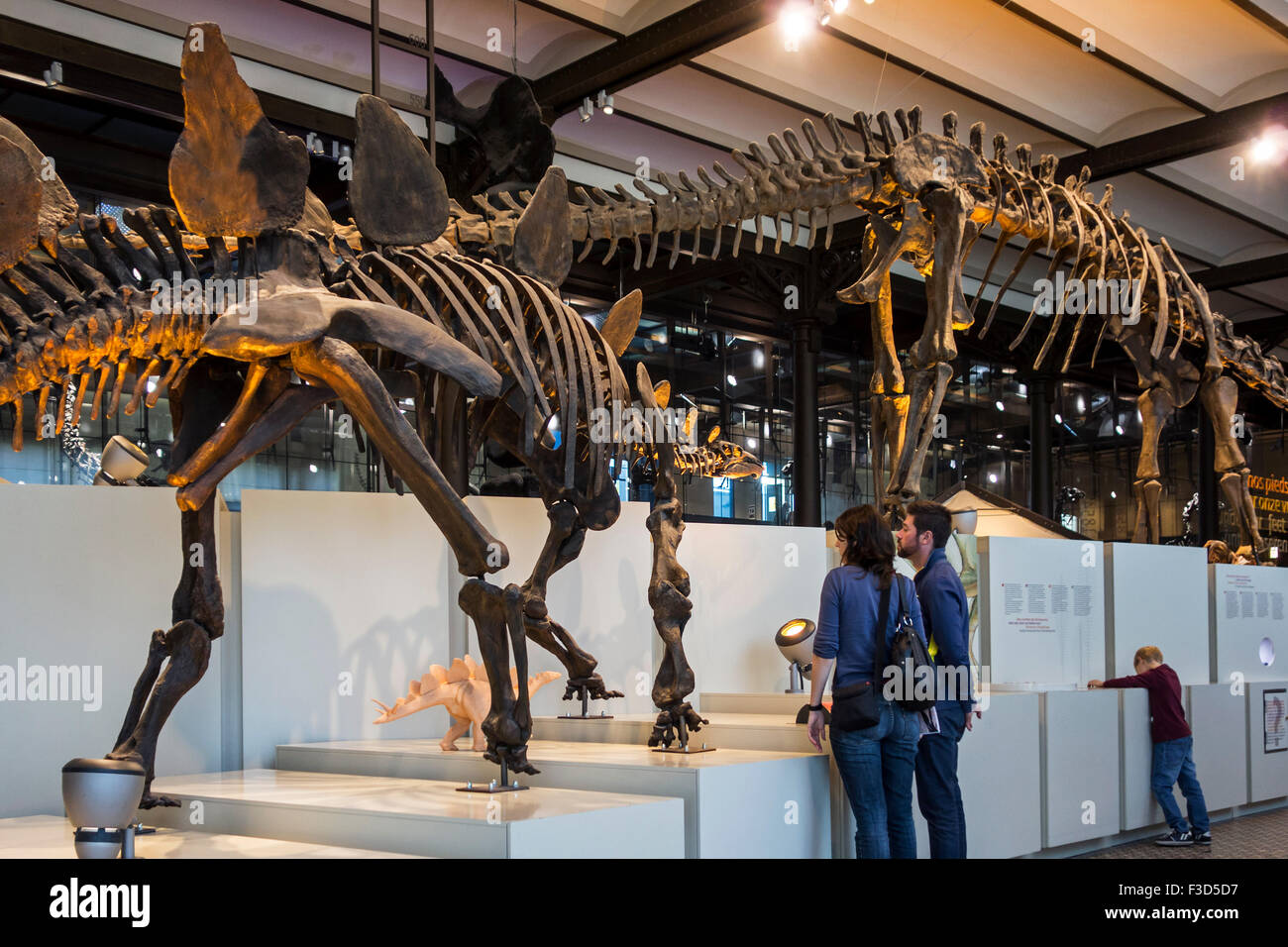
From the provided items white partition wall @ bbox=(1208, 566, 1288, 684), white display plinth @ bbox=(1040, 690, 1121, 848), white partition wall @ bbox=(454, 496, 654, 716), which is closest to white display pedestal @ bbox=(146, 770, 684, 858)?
white partition wall @ bbox=(454, 496, 654, 716)

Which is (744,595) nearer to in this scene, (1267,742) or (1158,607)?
(1158,607)

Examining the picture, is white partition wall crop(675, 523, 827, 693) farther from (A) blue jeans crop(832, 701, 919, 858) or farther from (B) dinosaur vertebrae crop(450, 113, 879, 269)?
(A) blue jeans crop(832, 701, 919, 858)

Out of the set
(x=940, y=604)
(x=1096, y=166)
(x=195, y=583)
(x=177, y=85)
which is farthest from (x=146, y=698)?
(x=1096, y=166)

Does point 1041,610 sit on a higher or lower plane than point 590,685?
higher

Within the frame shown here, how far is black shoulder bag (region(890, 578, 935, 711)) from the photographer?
4715 millimetres

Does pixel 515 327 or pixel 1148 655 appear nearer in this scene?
pixel 515 327

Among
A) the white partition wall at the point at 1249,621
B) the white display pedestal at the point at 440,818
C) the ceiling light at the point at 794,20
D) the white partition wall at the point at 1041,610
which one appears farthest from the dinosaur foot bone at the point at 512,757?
the white partition wall at the point at 1249,621

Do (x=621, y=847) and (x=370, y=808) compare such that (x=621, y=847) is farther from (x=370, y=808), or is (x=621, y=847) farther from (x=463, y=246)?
(x=463, y=246)

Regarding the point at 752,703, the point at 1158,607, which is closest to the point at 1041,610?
the point at 1158,607

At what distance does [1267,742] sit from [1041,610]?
2.56m

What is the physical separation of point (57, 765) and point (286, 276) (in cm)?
274

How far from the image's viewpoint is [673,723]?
5.48 metres

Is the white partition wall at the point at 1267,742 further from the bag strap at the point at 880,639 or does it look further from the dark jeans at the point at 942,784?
the bag strap at the point at 880,639

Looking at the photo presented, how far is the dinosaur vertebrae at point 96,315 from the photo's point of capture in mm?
3738
